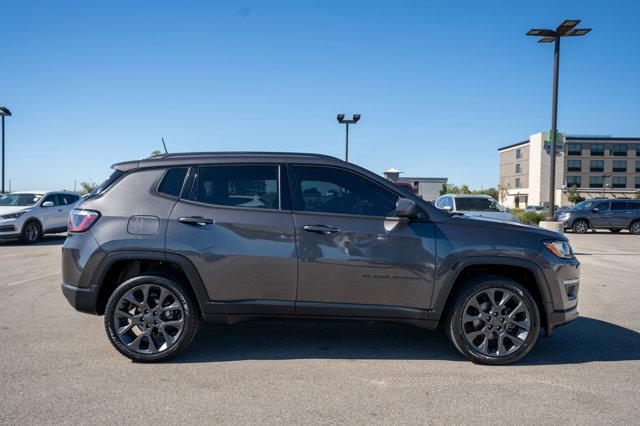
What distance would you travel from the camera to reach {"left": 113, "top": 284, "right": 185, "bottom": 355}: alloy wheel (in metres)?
4.19

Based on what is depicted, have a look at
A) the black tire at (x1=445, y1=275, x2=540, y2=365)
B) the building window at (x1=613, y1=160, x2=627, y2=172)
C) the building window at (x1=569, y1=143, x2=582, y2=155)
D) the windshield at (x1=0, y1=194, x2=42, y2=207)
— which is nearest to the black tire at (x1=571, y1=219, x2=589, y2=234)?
the black tire at (x1=445, y1=275, x2=540, y2=365)

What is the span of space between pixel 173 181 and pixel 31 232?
12731 millimetres

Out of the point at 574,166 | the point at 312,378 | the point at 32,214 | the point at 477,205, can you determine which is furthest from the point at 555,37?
the point at 574,166

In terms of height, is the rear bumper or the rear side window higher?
the rear side window

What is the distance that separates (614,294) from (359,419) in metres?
5.97

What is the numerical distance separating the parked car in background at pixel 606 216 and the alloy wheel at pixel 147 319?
2169 centimetres

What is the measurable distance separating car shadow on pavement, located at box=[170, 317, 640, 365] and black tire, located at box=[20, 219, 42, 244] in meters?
11.8

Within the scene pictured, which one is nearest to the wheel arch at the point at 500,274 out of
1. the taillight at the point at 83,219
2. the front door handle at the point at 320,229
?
the front door handle at the point at 320,229

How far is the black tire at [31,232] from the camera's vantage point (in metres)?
14.4

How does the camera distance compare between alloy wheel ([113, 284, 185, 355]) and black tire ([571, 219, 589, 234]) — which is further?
black tire ([571, 219, 589, 234])

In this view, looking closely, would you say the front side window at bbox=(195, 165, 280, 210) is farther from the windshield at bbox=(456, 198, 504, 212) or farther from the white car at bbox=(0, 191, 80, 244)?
the white car at bbox=(0, 191, 80, 244)

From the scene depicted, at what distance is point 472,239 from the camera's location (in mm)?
4180

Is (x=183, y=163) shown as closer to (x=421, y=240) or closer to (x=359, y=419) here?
(x=421, y=240)

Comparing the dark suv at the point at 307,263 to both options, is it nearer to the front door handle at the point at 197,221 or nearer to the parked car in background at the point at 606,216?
the front door handle at the point at 197,221
